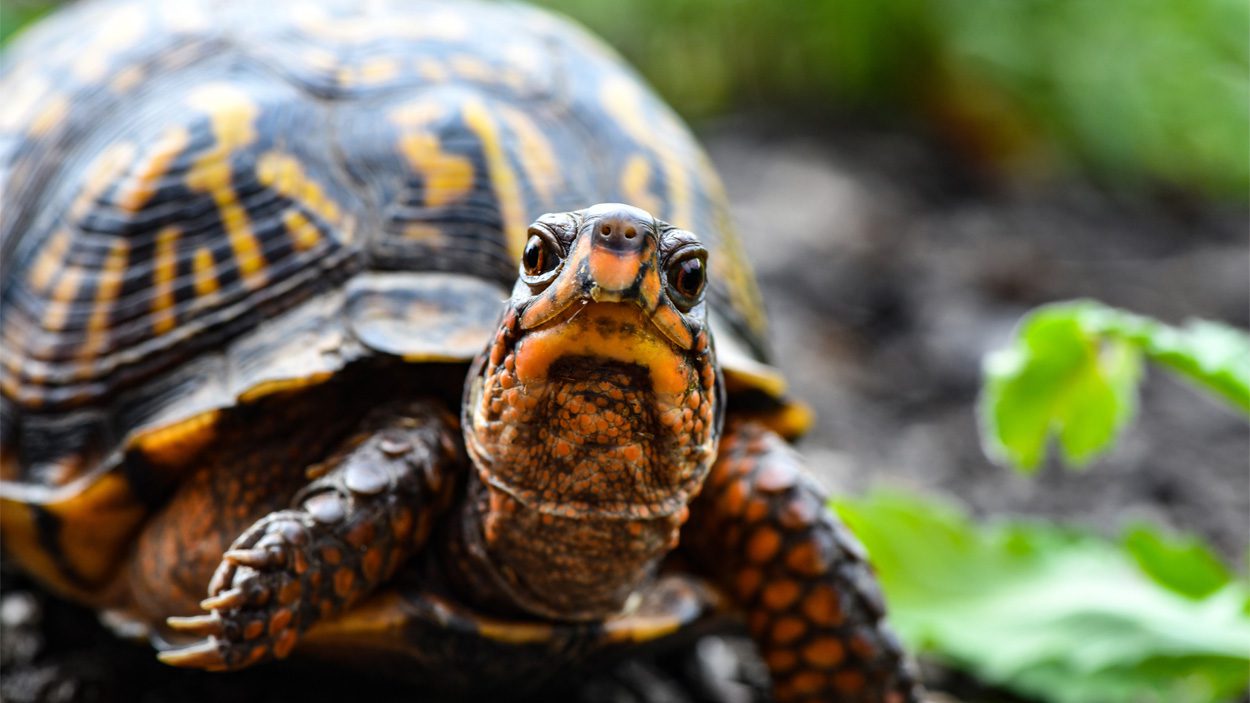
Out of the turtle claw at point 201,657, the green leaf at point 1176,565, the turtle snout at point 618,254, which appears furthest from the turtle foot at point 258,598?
the green leaf at point 1176,565

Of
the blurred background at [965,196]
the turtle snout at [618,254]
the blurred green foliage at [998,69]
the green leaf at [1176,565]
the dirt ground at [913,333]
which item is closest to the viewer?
the turtle snout at [618,254]

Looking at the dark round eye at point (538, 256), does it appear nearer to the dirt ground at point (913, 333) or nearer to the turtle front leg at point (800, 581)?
the turtle front leg at point (800, 581)

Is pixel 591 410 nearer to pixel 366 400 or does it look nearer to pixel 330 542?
pixel 330 542

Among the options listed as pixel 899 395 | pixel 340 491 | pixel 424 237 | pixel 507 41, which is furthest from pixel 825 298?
pixel 340 491

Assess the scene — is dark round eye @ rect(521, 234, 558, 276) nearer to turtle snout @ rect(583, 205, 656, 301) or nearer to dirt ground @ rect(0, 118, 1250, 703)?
turtle snout @ rect(583, 205, 656, 301)

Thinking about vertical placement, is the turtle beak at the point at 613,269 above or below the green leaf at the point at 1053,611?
below

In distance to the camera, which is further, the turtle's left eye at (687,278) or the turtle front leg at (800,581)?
the turtle front leg at (800,581)

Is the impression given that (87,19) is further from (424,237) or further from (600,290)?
(600,290)

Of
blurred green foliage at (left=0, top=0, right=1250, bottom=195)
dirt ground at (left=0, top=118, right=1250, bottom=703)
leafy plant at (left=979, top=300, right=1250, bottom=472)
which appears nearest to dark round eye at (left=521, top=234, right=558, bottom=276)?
dirt ground at (left=0, top=118, right=1250, bottom=703)
